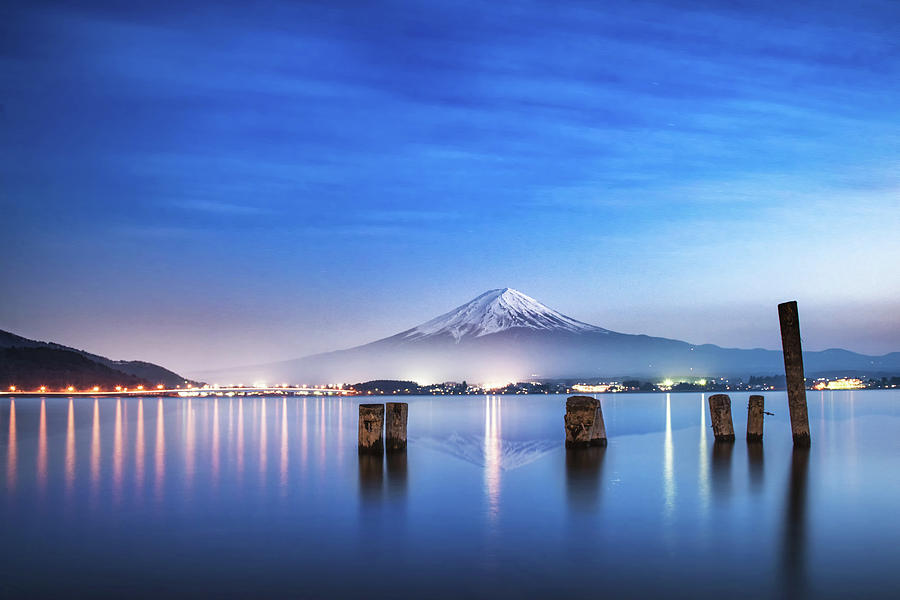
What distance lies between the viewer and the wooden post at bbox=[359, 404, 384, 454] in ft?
61.5

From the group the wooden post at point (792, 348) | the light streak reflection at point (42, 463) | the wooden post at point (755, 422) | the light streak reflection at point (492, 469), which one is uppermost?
the wooden post at point (792, 348)

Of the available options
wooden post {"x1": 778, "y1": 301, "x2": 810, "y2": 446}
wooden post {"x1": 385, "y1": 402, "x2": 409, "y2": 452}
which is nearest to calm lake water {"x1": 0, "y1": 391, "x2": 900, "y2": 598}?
wooden post {"x1": 385, "y1": 402, "x2": 409, "y2": 452}

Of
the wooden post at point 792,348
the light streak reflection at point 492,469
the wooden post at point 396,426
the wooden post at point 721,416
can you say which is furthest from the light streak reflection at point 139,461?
the wooden post at point 721,416

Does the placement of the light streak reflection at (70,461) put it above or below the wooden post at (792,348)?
below

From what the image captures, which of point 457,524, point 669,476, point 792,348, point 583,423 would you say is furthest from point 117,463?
point 792,348

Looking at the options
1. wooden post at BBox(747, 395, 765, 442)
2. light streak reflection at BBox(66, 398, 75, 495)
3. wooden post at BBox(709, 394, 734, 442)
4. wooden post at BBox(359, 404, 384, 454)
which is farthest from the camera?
wooden post at BBox(747, 395, 765, 442)

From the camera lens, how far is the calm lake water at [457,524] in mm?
7586

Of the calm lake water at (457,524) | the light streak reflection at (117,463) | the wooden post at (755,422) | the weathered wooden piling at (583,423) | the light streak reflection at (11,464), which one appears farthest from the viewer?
the wooden post at (755,422)

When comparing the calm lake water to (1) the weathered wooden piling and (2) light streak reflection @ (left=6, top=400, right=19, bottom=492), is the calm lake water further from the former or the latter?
(1) the weathered wooden piling

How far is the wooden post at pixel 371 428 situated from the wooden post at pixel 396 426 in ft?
0.84

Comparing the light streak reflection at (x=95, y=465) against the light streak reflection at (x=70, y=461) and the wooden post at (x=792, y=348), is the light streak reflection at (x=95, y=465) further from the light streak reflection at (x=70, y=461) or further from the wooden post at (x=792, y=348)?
the wooden post at (x=792, y=348)

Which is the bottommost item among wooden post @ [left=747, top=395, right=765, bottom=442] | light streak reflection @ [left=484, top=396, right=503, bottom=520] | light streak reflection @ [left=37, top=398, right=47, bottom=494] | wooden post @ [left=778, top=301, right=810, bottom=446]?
light streak reflection @ [left=484, top=396, right=503, bottom=520]

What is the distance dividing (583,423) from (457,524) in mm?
9732

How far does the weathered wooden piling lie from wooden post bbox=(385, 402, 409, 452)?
3843 mm
